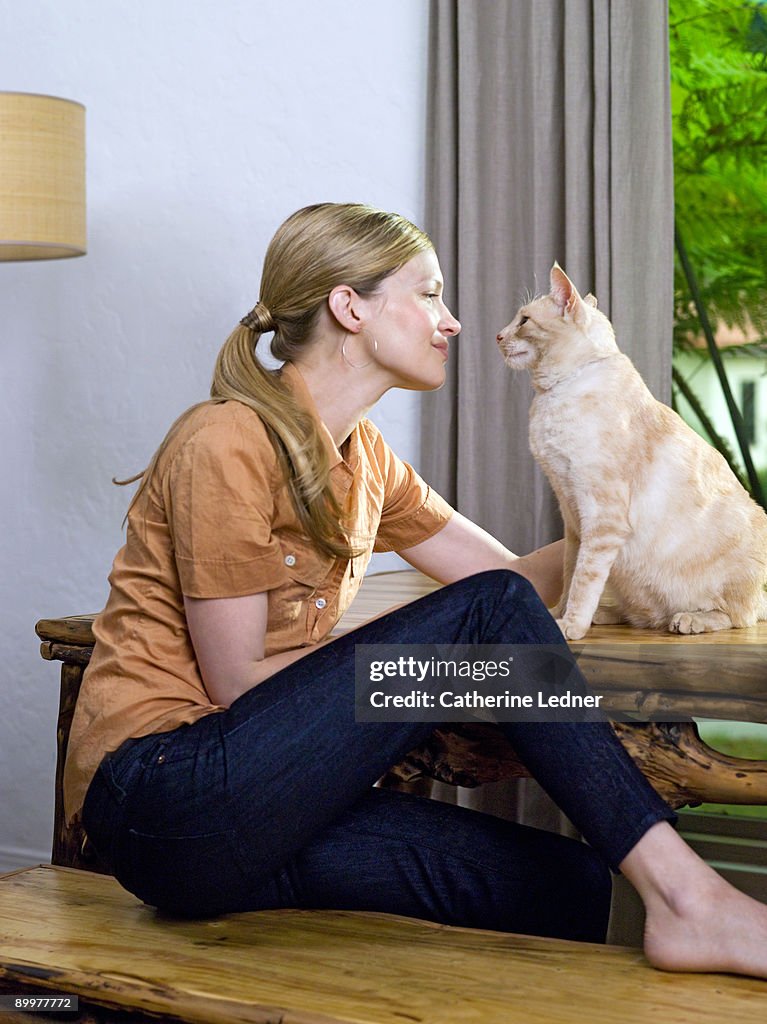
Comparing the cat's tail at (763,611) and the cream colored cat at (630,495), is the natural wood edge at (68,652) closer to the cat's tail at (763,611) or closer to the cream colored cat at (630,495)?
the cream colored cat at (630,495)

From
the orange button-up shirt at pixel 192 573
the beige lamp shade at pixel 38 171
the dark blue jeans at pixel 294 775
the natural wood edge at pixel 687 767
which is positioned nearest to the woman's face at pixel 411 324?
the orange button-up shirt at pixel 192 573

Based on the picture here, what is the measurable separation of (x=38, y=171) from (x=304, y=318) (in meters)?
1.07

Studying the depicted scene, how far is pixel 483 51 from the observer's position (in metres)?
2.29

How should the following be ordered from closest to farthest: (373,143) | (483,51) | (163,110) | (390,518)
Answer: (390,518) → (483,51) → (373,143) → (163,110)

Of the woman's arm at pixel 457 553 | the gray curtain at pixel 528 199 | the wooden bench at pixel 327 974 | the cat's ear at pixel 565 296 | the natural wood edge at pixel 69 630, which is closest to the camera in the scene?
the wooden bench at pixel 327 974

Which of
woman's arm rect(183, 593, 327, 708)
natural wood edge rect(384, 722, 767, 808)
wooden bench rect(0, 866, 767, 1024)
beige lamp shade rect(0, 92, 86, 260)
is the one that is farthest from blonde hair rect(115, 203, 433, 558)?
beige lamp shade rect(0, 92, 86, 260)

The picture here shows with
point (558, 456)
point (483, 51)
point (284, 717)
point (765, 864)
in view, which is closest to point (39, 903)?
point (284, 717)

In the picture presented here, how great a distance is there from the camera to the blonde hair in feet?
4.45

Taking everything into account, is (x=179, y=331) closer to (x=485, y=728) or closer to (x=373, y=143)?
(x=373, y=143)

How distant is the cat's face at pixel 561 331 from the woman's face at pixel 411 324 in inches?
4.0

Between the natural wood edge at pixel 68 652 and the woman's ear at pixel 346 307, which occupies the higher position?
the woman's ear at pixel 346 307

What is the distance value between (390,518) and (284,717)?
0.56 metres

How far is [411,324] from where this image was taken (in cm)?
147

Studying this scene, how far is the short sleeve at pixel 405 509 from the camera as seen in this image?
1689 mm
